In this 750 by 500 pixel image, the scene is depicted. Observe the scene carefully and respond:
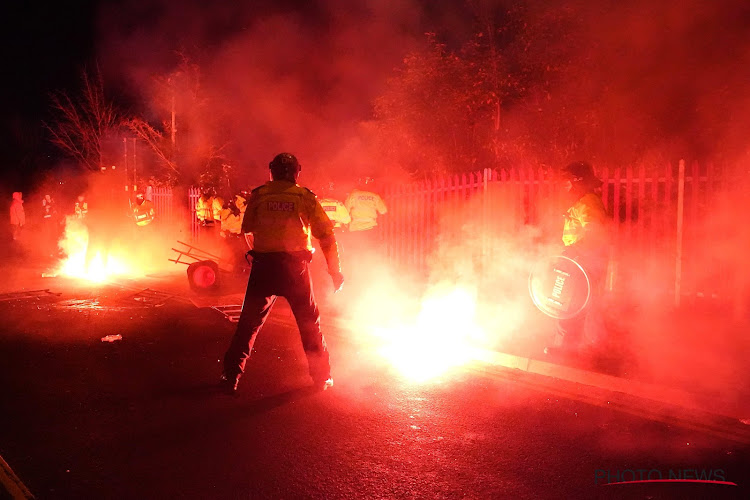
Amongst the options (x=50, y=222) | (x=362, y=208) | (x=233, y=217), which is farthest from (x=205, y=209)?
(x=50, y=222)

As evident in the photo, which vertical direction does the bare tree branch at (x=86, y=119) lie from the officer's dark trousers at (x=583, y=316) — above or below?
above

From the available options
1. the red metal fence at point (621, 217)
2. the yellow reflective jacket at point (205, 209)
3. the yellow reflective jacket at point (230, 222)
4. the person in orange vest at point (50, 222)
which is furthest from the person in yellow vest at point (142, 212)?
the person in orange vest at point (50, 222)

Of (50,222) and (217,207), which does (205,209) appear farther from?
(50,222)

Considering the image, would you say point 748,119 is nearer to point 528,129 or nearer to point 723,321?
point 723,321

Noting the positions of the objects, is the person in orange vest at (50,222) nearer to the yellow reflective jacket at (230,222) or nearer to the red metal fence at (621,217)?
the yellow reflective jacket at (230,222)

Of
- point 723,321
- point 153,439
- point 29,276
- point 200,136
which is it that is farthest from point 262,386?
point 200,136

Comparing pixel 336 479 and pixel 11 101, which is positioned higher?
pixel 11 101

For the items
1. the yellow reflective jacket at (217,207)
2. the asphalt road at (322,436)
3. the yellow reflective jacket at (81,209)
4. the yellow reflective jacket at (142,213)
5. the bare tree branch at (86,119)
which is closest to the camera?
the asphalt road at (322,436)

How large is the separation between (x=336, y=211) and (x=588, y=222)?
443 cm

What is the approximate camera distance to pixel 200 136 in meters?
15.9

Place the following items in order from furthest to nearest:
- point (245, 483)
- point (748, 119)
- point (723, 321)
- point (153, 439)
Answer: point (748, 119) < point (723, 321) < point (153, 439) < point (245, 483)

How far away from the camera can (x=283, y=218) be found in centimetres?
414

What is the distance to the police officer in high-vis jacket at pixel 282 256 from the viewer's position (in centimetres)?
416

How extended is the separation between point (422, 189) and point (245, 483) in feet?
24.6
